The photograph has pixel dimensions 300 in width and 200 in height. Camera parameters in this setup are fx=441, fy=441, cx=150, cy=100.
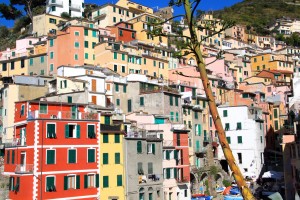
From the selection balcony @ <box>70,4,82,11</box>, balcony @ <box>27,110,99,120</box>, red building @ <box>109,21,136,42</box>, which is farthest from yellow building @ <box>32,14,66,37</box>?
balcony @ <box>27,110,99,120</box>

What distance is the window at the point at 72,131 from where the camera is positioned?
38.8 m

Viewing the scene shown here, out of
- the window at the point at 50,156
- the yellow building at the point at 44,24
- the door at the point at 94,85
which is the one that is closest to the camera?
the window at the point at 50,156

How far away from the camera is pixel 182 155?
50062 millimetres

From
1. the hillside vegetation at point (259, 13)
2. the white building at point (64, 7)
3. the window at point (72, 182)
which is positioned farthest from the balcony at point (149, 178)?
the hillside vegetation at point (259, 13)

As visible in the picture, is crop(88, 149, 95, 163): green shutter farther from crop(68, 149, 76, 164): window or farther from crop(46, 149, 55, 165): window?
crop(46, 149, 55, 165): window

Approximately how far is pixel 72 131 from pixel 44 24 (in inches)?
1761

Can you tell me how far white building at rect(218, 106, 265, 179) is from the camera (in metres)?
61.6

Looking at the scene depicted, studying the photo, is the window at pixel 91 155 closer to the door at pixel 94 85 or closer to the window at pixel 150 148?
the window at pixel 150 148

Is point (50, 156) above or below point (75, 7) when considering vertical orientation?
below

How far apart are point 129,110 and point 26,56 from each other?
22226 mm

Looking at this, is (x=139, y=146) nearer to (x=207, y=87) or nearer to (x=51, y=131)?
(x=51, y=131)

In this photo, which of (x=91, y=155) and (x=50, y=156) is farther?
(x=91, y=155)

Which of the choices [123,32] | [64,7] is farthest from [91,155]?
[64,7]

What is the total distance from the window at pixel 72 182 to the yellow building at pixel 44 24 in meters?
45.6
